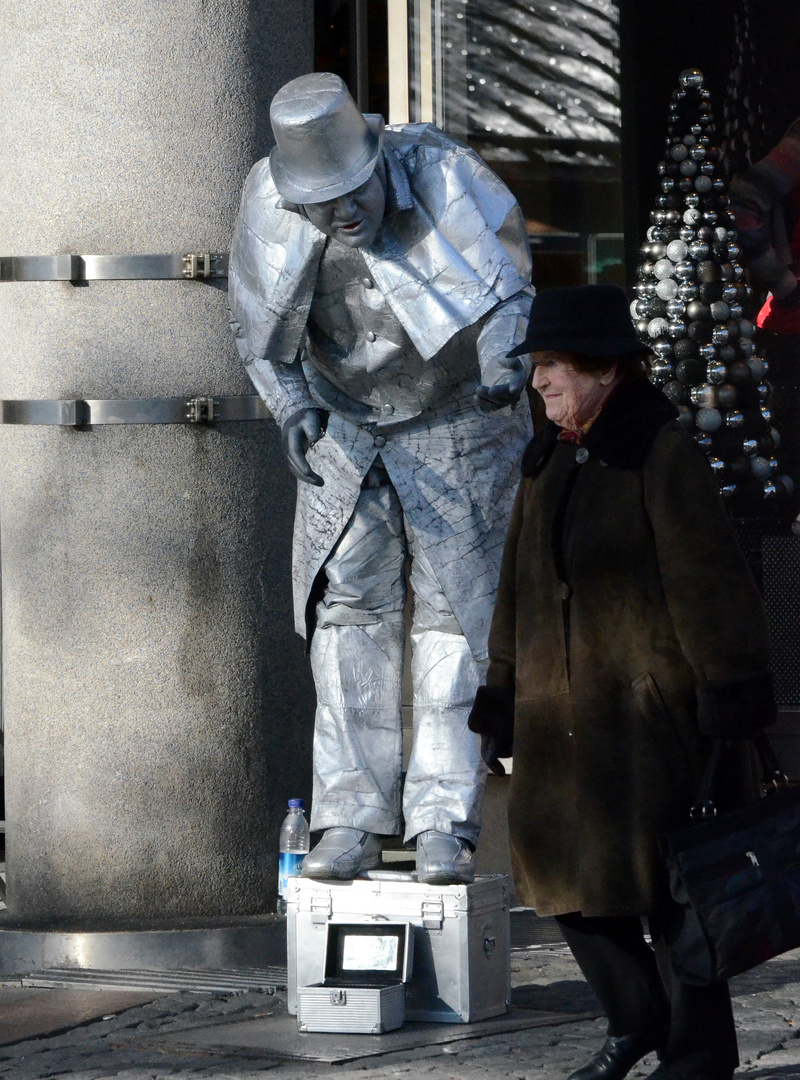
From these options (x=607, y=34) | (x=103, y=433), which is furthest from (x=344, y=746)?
(x=607, y=34)

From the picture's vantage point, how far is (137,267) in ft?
18.7

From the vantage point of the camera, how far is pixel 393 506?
16.5 ft

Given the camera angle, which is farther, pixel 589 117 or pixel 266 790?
pixel 589 117

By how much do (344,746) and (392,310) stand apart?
1.13 meters

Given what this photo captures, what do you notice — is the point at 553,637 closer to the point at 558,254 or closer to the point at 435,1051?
the point at 435,1051

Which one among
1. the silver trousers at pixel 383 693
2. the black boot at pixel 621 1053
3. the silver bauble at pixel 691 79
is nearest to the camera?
the black boot at pixel 621 1053

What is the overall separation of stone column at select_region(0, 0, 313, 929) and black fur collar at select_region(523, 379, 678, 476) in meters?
2.14

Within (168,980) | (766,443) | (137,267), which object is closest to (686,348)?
(766,443)

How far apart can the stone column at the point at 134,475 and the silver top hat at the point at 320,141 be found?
1.17m

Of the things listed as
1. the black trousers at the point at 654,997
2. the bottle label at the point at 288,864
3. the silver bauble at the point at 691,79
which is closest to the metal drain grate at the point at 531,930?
the bottle label at the point at 288,864

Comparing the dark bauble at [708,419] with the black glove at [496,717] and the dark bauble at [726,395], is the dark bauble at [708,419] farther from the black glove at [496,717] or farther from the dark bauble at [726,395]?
the black glove at [496,717]

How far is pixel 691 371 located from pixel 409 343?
259 cm

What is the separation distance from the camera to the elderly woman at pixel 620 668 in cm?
364

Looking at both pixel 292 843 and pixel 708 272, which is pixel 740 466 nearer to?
pixel 708 272
